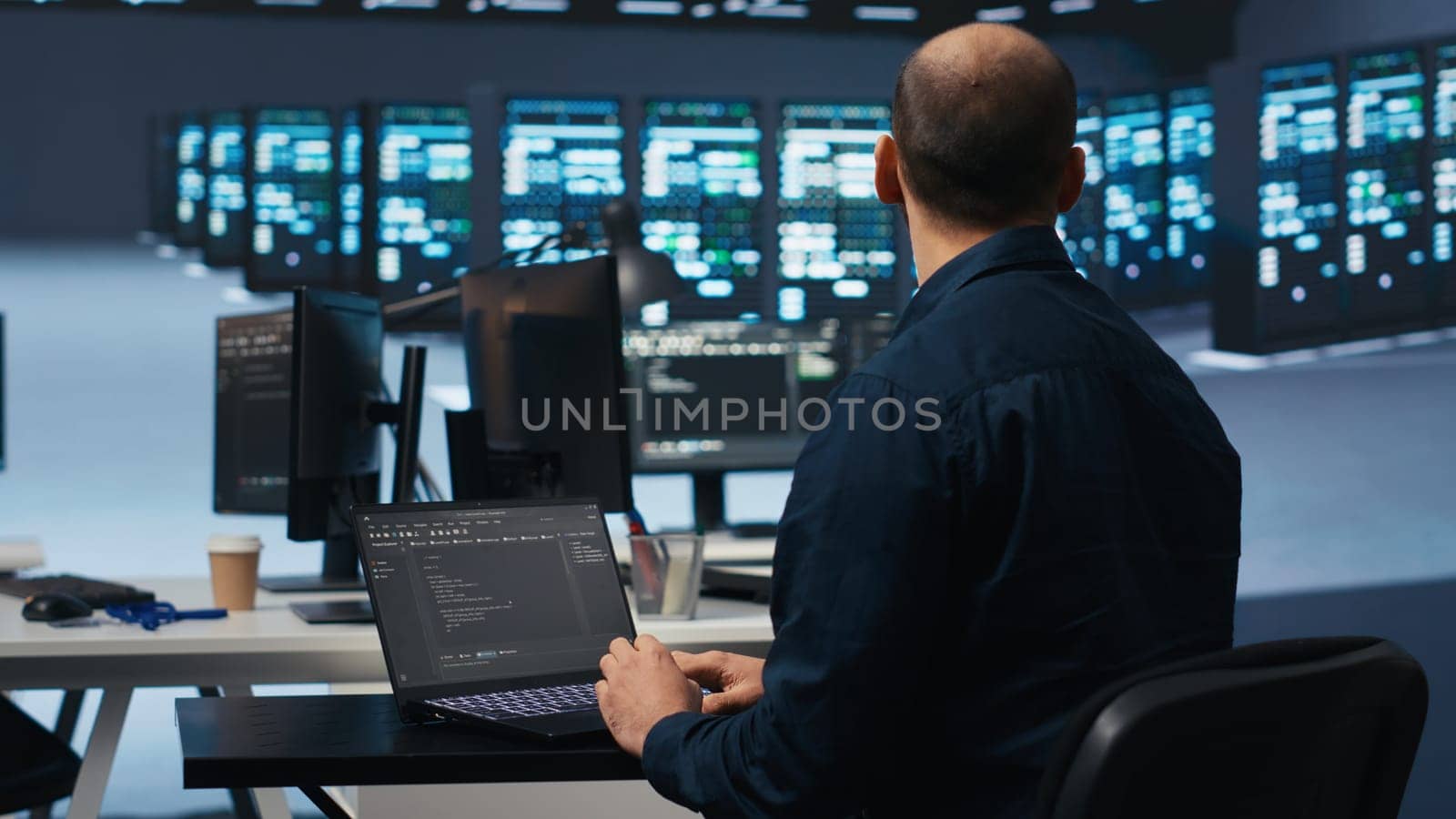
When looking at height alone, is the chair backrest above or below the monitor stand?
above

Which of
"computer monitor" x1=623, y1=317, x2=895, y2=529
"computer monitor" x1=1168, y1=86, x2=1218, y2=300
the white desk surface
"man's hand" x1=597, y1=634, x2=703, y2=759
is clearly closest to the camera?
"man's hand" x1=597, y1=634, x2=703, y2=759

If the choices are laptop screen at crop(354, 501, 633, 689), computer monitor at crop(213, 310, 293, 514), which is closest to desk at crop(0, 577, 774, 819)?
laptop screen at crop(354, 501, 633, 689)

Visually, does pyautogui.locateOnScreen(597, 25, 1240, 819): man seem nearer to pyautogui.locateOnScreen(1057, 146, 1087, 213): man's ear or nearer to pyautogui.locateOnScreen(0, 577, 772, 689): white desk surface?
pyautogui.locateOnScreen(1057, 146, 1087, 213): man's ear

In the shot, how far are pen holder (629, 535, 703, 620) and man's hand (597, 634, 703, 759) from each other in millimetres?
677

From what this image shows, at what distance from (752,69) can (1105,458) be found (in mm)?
3609

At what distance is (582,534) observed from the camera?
1514mm

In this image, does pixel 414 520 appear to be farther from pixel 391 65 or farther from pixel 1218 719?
pixel 391 65

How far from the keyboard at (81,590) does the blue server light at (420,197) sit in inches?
76.5

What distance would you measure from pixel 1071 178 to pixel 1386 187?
9.82 feet

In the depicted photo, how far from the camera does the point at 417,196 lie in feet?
13.8

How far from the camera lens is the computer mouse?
1925 mm

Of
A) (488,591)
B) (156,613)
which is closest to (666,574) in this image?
(488,591)

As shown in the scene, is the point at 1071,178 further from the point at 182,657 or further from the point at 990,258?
the point at 182,657

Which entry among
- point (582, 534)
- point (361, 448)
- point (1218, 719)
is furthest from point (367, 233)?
point (1218, 719)
